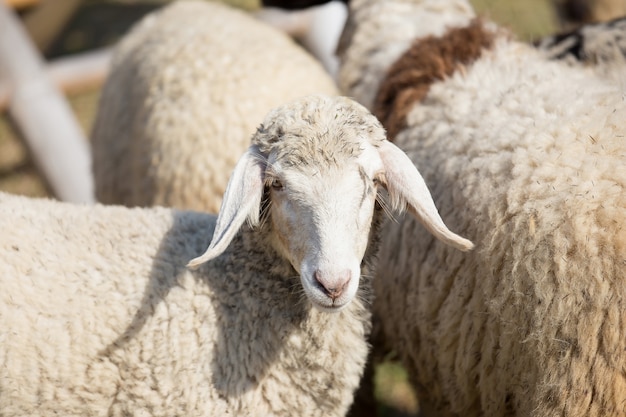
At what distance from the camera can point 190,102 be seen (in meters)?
4.15

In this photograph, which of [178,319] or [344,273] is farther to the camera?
[178,319]

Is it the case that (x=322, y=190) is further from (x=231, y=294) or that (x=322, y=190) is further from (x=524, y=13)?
(x=524, y=13)

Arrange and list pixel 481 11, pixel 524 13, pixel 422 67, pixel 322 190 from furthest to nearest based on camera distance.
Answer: pixel 524 13 → pixel 481 11 → pixel 422 67 → pixel 322 190

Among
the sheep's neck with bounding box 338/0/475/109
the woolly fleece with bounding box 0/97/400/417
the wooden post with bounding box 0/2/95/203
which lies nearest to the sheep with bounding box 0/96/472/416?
the woolly fleece with bounding box 0/97/400/417

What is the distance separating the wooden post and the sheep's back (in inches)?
139

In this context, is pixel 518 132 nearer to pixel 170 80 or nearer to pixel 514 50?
pixel 514 50

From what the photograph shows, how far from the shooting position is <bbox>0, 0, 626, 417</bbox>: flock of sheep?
8.48ft

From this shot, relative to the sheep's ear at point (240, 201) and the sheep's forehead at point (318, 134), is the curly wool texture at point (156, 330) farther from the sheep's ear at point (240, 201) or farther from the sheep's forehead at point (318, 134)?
the sheep's forehead at point (318, 134)

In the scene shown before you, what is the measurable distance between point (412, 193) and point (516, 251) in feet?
1.61

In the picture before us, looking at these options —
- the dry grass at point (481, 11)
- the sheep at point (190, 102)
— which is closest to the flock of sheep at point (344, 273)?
the sheep at point (190, 102)

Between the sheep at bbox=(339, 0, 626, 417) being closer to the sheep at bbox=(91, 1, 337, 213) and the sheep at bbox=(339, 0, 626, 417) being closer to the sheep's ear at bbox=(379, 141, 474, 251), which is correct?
the sheep's ear at bbox=(379, 141, 474, 251)

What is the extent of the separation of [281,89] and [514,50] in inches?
51.1

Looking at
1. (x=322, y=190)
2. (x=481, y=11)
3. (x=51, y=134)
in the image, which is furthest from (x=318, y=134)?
(x=481, y=11)

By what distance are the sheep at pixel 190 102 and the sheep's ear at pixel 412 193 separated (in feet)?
4.70
